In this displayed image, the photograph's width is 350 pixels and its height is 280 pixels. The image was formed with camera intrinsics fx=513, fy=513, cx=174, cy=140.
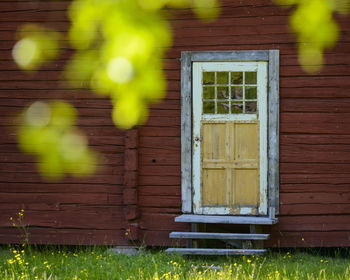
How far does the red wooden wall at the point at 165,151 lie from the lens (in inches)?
271

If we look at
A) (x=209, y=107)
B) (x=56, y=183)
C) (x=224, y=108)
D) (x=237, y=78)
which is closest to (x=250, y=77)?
(x=237, y=78)

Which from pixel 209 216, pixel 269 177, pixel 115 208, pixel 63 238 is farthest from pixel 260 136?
pixel 63 238

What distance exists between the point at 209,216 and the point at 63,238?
2.11 m

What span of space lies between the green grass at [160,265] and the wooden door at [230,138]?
2.63 ft

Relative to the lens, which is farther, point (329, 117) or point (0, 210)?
point (0, 210)

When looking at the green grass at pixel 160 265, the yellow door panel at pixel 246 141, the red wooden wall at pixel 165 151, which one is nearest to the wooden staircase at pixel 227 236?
the green grass at pixel 160 265

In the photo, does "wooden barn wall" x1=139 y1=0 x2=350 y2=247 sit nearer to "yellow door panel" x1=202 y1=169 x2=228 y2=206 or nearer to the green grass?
the green grass

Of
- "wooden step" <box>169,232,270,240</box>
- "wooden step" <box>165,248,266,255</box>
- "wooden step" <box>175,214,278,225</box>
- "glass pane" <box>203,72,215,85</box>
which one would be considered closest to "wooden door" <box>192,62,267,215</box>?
"glass pane" <box>203,72,215,85</box>

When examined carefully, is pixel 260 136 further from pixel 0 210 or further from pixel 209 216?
pixel 0 210

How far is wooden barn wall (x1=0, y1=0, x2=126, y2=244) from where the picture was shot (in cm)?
716

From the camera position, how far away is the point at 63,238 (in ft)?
23.8

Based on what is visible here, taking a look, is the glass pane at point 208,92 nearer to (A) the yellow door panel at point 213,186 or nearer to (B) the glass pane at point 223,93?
(B) the glass pane at point 223,93

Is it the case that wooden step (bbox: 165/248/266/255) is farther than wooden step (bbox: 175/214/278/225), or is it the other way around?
wooden step (bbox: 175/214/278/225)

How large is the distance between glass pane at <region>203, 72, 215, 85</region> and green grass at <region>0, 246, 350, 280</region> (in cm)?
234
